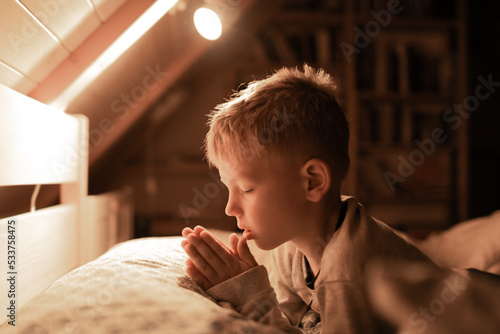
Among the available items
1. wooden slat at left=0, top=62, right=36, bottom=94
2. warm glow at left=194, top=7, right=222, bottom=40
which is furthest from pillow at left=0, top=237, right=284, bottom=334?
warm glow at left=194, top=7, right=222, bottom=40

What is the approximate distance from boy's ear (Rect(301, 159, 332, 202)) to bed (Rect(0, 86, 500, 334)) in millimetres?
179

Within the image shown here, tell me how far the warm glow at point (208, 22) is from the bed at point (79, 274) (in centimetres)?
45

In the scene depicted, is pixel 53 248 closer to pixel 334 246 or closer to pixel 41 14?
pixel 41 14

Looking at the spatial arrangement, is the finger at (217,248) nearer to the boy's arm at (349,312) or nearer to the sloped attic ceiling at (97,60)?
the boy's arm at (349,312)

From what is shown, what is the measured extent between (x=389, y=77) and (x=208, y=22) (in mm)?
1740

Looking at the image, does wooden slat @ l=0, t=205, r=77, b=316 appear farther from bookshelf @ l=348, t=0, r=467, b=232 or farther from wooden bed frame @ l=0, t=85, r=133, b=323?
bookshelf @ l=348, t=0, r=467, b=232

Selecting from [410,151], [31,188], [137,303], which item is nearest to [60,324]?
[137,303]

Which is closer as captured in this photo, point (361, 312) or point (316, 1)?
point (361, 312)

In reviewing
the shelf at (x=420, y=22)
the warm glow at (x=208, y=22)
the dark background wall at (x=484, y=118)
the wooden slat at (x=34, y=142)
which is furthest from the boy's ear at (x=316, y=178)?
the dark background wall at (x=484, y=118)

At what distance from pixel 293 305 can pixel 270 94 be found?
1.67 feet

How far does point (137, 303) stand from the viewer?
0.63m

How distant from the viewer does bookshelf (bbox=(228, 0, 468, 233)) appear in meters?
2.65

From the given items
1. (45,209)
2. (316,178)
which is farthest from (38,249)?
(316,178)

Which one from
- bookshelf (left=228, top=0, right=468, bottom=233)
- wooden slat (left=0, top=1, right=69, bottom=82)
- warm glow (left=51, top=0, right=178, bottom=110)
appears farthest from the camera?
bookshelf (left=228, top=0, right=468, bottom=233)
